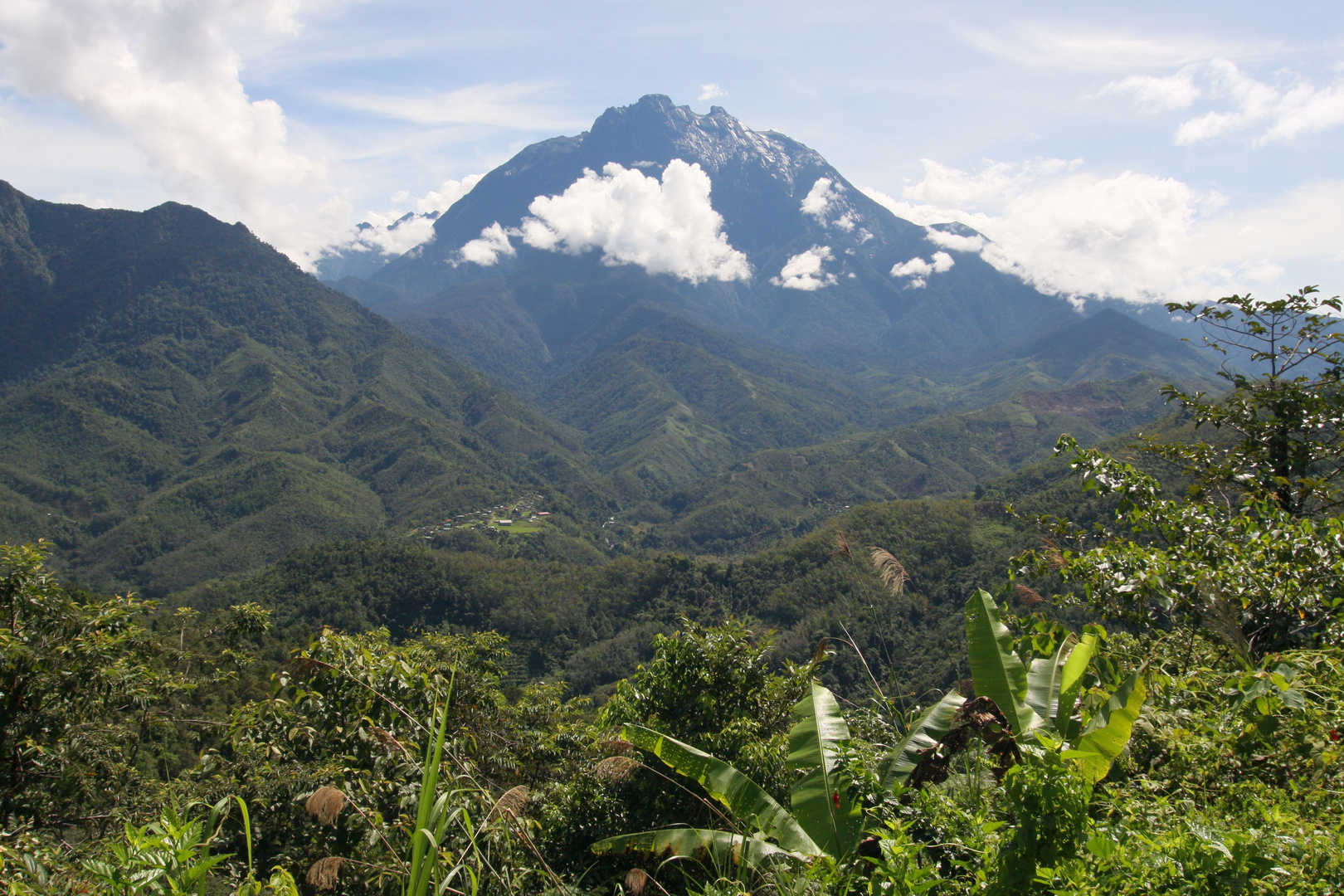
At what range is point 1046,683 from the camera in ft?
14.6

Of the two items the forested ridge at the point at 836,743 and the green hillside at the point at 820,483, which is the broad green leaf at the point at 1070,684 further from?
the green hillside at the point at 820,483

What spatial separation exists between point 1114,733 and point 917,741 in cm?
111

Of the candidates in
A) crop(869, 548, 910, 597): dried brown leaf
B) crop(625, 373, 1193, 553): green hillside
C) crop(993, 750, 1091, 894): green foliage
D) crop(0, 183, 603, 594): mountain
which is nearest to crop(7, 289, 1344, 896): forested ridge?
crop(993, 750, 1091, 894): green foliage

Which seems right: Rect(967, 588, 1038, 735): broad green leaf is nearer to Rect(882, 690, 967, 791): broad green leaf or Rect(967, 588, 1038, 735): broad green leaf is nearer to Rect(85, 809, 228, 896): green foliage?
Rect(882, 690, 967, 791): broad green leaf

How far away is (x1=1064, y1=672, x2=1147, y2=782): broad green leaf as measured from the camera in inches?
136

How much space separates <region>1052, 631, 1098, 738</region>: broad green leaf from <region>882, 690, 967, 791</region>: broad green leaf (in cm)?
60

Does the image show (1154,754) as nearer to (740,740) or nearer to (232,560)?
(740,740)

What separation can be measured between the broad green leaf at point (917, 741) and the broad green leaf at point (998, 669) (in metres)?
0.27

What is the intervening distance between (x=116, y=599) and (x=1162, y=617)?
14.2 m

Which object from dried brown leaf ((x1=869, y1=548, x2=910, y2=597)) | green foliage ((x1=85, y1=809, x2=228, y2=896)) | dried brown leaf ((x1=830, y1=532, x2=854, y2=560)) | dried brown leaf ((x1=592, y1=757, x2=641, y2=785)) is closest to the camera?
green foliage ((x1=85, y1=809, x2=228, y2=896))

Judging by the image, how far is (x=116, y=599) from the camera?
29.5ft

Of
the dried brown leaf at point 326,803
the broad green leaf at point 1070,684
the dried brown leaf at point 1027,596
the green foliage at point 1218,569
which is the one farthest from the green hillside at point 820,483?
the dried brown leaf at point 326,803

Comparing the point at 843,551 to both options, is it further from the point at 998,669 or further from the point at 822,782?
the point at 822,782

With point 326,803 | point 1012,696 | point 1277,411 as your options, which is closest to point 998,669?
point 1012,696
